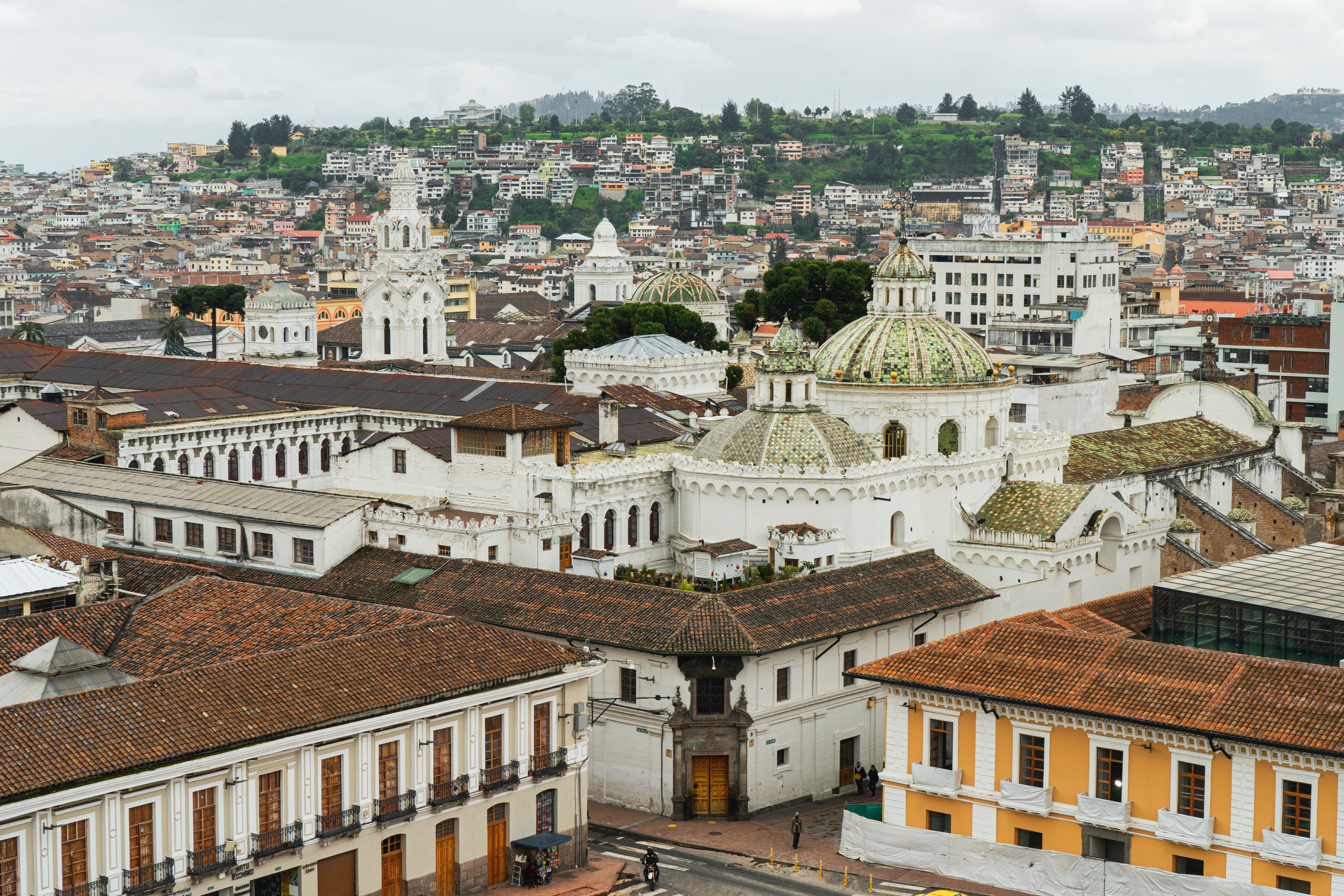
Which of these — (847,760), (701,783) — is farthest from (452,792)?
(847,760)

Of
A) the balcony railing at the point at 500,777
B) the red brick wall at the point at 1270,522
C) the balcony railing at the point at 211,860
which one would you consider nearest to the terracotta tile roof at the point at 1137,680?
the balcony railing at the point at 500,777

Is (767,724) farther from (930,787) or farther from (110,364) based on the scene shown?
(110,364)

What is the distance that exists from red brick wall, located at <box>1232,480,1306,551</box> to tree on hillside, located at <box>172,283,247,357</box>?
10219 centimetres

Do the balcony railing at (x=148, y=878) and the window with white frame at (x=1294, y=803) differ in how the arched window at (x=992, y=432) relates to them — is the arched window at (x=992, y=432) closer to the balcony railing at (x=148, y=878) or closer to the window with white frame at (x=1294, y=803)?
the window with white frame at (x=1294, y=803)

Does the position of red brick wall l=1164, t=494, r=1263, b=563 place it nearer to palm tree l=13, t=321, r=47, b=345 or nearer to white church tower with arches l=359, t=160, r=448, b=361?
white church tower with arches l=359, t=160, r=448, b=361

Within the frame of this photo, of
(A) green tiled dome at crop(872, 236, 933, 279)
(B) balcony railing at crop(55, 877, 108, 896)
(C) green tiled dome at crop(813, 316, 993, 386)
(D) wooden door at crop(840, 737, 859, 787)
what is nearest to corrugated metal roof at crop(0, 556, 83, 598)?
(B) balcony railing at crop(55, 877, 108, 896)

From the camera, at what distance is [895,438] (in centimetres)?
6956

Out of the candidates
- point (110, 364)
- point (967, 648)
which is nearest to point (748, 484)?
point (967, 648)

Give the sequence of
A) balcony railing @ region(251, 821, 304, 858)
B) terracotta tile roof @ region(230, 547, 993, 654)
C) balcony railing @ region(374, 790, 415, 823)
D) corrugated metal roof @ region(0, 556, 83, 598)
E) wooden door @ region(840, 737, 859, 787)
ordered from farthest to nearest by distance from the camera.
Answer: wooden door @ region(840, 737, 859, 787), terracotta tile roof @ region(230, 547, 993, 654), corrugated metal roof @ region(0, 556, 83, 598), balcony railing @ region(374, 790, 415, 823), balcony railing @ region(251, 821, 304, 858)

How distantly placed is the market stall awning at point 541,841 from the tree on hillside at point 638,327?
61753mm

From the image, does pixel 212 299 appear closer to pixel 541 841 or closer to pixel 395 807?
pixel 541 841

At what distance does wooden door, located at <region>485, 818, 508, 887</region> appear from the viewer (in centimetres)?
4659

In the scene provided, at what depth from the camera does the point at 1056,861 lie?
45625 mm

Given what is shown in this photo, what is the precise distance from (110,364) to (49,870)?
71.7 metres
